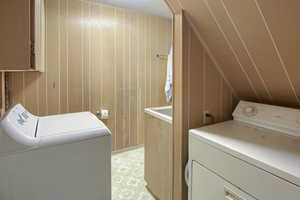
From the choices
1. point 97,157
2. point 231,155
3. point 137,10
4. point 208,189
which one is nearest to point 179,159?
point 208,189

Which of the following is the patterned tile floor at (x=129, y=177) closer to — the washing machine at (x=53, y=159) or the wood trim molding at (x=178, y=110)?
the washing machine at (x=53, y=159)

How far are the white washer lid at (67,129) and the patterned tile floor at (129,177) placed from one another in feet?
3.15

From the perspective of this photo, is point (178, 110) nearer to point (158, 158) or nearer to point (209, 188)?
point (209, 188)

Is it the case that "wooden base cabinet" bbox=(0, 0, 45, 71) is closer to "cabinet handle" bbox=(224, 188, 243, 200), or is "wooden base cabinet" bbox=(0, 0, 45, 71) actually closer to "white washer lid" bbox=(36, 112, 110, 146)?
"white washer lid" bbox=(36, 112, 110, 146)

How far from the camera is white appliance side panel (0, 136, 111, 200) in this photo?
1188 mm

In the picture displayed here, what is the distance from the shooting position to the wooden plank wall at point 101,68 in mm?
2430

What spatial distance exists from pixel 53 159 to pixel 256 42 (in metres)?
1.56

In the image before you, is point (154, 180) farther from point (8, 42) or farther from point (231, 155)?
point (8, 42)

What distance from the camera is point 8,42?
3.84ft

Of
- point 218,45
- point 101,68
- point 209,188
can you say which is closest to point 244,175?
point 209,188

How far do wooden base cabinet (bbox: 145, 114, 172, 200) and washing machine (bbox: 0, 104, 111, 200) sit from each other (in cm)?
53

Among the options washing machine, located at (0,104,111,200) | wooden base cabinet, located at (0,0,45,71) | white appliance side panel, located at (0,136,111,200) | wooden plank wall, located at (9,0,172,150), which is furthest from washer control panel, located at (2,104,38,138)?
wooden plank wall, located at (9,0,172,150)

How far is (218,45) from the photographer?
4.41ft

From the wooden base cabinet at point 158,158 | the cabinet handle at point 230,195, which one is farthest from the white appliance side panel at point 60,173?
the cabinet handle at point 230,195
